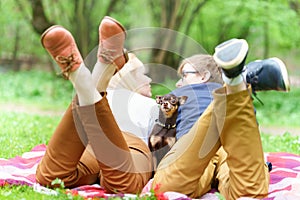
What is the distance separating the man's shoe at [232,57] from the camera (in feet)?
7.11

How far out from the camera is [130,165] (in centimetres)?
262

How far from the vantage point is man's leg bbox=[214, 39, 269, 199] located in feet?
7.20

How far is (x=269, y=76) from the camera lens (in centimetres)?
239

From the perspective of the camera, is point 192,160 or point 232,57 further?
point 192,160

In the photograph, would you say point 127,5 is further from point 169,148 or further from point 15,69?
point 169,148

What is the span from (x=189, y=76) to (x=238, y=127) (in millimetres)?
842

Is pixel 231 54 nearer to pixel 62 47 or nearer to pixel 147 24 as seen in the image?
pixel 62 47

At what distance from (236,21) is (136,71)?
9.06 metres

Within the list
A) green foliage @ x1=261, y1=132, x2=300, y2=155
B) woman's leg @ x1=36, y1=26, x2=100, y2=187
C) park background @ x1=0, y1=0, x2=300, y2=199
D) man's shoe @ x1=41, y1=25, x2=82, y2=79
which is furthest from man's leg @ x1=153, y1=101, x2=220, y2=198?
park background @ x1=0, y1=0, x2=300, y2=199

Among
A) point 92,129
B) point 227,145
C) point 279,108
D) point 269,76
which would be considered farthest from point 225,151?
point 279,108

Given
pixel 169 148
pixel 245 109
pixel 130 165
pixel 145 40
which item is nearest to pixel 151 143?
pixel 169 148

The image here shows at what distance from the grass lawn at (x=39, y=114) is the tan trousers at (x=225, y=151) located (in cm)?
56

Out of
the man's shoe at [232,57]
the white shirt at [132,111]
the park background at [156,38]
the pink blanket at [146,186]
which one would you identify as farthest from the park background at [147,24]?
the man's shoe at [232,57]

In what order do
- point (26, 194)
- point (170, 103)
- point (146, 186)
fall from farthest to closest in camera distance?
point (170, 103) < point (146, 186) < point (26, 194)
